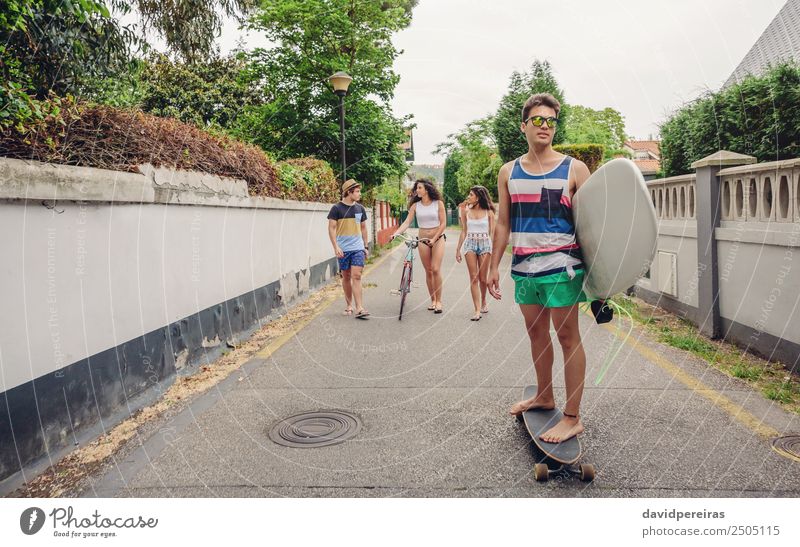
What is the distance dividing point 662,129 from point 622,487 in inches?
355

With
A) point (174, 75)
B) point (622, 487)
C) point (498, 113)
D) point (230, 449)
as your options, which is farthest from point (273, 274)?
point (174, 75)

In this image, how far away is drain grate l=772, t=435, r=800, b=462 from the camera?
3.03 meters

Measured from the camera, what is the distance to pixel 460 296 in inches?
383

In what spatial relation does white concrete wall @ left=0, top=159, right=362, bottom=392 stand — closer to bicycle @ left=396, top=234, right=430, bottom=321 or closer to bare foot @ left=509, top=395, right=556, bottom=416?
bicycle @ left=396, top=234, right=430, bottom=321

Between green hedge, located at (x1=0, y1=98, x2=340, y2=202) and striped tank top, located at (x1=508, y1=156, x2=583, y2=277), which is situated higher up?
green hedge, located at (x1=0, y1=98, x2=340, y2=202)

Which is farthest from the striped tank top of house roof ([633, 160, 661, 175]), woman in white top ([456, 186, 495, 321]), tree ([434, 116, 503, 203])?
tree ([434, 116, 503, 203])

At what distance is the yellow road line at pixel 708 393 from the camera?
3.44 m

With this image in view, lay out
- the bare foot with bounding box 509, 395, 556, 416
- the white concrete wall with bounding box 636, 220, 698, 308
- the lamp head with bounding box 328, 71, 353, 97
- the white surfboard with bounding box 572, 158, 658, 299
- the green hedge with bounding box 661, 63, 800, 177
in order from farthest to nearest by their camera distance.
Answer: the lamp head with bounding box 328, 71, 353, 97, the green hedge with bounding box 661, 63, 800, 177, the white concrete wall with bounding box 636, 220, 698, 308, the bare foot with bounding box 509, 395, 556, 416, the white surfboard with bounding box 572, 158, 658, 299

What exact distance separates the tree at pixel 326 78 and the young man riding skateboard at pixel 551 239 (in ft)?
35.4

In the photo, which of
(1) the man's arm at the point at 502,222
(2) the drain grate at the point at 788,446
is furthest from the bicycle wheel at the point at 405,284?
(2) the drain grate at the point at 788,446

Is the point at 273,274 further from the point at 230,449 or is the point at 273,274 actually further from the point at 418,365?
the point at 230,449

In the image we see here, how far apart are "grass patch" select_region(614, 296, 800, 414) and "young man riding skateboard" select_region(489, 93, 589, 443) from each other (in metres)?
1.86

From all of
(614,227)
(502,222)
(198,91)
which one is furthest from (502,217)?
(198,91)

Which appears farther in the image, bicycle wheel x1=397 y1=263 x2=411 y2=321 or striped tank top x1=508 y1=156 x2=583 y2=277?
bicycle wheel x1=397 y1=263 x2=411 y2=321
